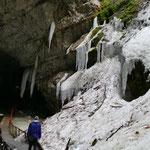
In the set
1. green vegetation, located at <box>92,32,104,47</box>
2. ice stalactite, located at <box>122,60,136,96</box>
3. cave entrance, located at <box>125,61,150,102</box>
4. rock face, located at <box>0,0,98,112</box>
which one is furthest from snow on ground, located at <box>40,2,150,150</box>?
rock face, located at <box>0,0,98,112</box>

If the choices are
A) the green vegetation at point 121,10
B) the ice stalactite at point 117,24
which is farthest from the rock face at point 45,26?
the ice stalactite at point 117,24

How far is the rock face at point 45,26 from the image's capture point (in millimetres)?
16766

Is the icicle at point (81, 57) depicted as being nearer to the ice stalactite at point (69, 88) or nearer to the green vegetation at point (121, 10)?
the ice stalactite at point (69, 88)

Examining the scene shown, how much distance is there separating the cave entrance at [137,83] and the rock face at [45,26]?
756 cm

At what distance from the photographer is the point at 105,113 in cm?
808

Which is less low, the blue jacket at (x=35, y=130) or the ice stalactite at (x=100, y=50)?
the ice stalactite at (x=100, y=50)

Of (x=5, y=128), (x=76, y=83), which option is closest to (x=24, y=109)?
(x=5, y=128)

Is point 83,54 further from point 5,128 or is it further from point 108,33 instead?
point 5,128

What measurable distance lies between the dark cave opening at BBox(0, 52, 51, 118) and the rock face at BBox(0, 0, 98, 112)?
14.9ft

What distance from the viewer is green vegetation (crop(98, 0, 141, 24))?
1294cm

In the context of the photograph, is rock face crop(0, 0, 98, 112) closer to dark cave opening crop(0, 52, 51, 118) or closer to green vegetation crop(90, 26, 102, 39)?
green vegetation crop(90, 26, 102, 39)

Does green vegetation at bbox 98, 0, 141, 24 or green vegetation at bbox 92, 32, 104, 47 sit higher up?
green vegetation at bbox 98, 0, 141, 24

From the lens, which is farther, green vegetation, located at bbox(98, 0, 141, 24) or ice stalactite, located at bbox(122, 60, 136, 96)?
green vegetation, located at bbox(98, 0, 141, 24)

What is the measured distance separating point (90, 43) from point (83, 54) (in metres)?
0.98
